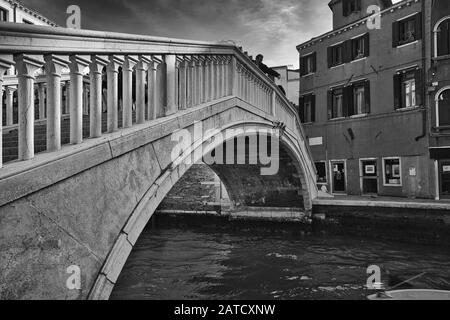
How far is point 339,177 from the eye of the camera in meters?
14.1

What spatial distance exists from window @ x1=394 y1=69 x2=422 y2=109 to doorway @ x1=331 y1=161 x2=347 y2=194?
2.85m

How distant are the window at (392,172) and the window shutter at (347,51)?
152 inches

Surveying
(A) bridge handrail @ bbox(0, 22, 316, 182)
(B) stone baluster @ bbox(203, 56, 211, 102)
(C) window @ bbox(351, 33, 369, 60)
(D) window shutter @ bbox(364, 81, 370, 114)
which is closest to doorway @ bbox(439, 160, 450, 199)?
(D) window shutter @ bbox(364, 81, 370, 114)

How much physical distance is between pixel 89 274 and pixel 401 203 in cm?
856

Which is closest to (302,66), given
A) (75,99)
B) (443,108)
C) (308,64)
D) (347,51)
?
(308,64)

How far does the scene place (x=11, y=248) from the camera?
1731mm

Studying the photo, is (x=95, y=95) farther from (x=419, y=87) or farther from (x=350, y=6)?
(x=350, y=6)

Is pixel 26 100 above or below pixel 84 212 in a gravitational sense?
above

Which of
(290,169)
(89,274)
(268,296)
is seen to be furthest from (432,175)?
(89,274)

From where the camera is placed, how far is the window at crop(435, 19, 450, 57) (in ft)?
37.2

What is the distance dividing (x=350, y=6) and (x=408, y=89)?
4.24 m

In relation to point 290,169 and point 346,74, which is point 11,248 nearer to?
point 290,169

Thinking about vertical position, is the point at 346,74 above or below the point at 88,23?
above

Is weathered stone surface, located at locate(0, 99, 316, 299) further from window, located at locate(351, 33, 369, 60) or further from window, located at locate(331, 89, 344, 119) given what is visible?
window, located at locate(331, 89, 344, 119)
